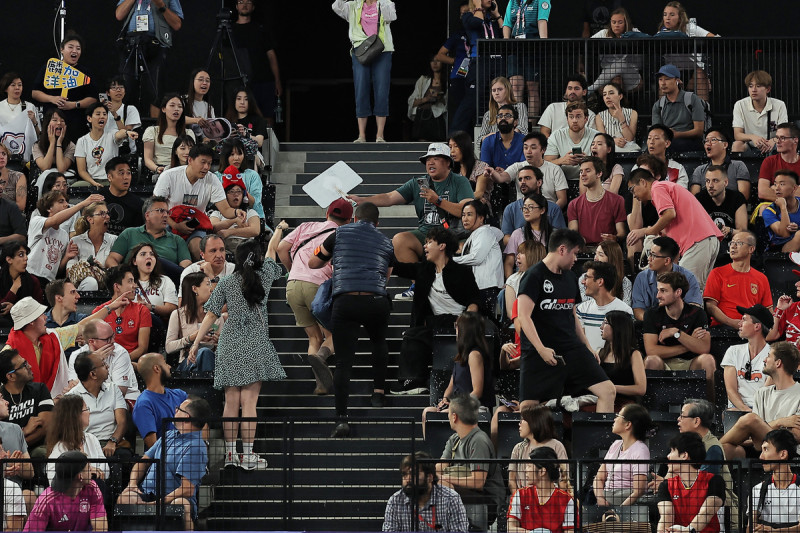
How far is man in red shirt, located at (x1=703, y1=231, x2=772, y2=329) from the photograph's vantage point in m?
12.2

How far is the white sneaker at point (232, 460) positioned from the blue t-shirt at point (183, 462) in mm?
546

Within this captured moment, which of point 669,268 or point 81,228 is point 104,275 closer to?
point 81,228

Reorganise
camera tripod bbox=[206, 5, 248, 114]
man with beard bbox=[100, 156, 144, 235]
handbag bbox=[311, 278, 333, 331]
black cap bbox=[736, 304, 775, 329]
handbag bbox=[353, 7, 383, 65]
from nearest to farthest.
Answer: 1. black cap bbox=[736, 304, 775, 329]
2. handbag bbox=[311, 278, 333, 331]
3. man with beard bbox=[100, 156, 144, 235]
4. handbag bbox=[353, 7, 383, 65]
5. camera tripod bbox=[206, 5, 248, 114]

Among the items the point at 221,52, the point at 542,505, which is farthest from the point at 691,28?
the point at 542,505

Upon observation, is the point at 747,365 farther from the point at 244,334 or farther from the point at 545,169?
the point at 244,334

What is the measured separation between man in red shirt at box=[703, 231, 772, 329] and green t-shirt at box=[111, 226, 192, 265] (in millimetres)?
4650

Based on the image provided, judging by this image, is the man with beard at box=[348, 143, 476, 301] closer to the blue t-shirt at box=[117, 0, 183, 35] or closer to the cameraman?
the cameraman

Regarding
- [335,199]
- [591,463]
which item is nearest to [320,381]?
[335,199]

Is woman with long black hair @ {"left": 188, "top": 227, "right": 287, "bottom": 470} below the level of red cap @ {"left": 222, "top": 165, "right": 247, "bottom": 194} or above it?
below

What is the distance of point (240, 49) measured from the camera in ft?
56.6

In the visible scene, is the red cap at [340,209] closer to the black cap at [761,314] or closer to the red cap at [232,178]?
the red cap at [232,178]

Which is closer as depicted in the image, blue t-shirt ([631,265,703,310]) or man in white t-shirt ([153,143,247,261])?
blue t-shirt ([631,265,703,310])

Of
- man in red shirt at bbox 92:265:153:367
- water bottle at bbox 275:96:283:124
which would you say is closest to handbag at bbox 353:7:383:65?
water bottle at bbox 275:96:283:124

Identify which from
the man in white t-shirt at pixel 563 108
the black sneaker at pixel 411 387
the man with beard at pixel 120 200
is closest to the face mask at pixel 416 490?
the black sneaker at pixel 411 387
